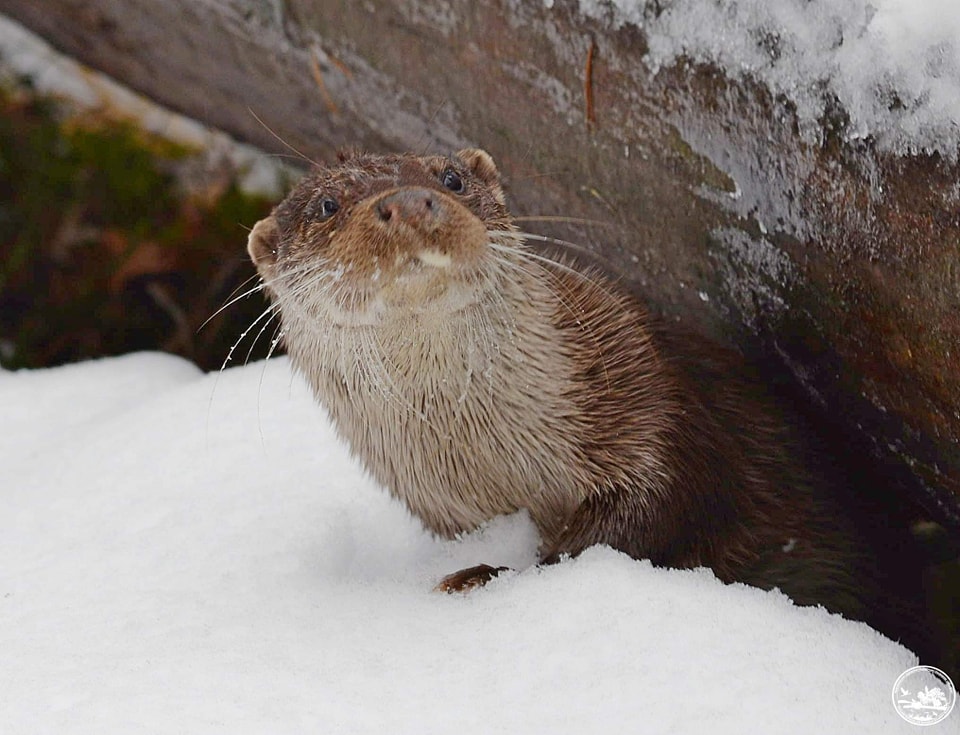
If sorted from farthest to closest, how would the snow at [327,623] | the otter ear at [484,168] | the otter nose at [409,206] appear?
the otter ear at [484,168] < the otter nose at [409,206] < the snow at [327,623]

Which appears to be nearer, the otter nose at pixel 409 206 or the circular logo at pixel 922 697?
the circular logo at pixel 922 697

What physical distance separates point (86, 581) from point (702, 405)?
4.10ft

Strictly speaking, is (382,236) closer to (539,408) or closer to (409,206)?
(409,206)

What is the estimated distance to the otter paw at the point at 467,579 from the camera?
Result: 2.03m

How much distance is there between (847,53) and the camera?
1.75 metres

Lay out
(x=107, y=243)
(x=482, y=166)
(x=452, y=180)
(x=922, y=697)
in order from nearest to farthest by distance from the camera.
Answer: (x=922, y=697) < (x=452, y=180) < (x=482, y=166) < (x=107, y=243)

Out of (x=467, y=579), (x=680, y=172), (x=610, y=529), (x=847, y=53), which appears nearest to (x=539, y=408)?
(x=610, y=529)

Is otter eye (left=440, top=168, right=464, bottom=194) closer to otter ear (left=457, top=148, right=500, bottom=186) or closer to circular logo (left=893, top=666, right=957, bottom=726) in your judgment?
otter ear (left=457, top=148, right=500, bottom=186)

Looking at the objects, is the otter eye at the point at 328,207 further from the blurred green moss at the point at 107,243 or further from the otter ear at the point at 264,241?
the blurred green moss at the point at 107,243

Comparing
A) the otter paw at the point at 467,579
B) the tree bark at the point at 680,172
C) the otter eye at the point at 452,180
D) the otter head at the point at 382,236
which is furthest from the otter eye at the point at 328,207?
the otter paw at the point at 467,579

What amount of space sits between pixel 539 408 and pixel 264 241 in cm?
69

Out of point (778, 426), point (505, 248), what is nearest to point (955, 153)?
point (505, 248)

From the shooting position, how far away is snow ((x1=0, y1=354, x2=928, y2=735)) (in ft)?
5.20

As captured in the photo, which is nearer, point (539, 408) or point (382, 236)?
point (382, 236)
